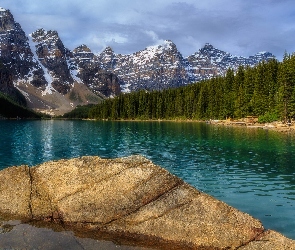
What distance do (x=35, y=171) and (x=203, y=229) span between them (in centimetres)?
934

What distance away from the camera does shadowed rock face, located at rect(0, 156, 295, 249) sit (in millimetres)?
12555

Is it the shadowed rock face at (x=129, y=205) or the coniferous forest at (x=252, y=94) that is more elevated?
the coniferous forest at (x=252, y=94)

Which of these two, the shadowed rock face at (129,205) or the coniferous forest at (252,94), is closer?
the shadowed rock face at (129,205)

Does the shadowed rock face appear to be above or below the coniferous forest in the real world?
below

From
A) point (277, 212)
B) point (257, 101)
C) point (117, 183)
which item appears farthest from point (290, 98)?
point (117, 183)

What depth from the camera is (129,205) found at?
1439 cm

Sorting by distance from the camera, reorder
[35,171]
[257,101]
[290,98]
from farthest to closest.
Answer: [257,101], [290,98], [35,171]

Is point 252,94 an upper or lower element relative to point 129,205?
upper

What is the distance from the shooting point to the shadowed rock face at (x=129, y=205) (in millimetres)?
12555

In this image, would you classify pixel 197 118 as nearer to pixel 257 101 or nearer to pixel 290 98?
pixel 257 101

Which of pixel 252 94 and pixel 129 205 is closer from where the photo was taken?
pixel 129 205

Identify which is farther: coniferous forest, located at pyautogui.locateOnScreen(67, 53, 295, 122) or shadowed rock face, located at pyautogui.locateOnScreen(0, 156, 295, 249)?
coniferous forest, located at pyautogui.locateOnScreen(67, 53, 295, 122)

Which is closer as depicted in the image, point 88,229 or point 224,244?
point 224,244

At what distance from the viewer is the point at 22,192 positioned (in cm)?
1595
